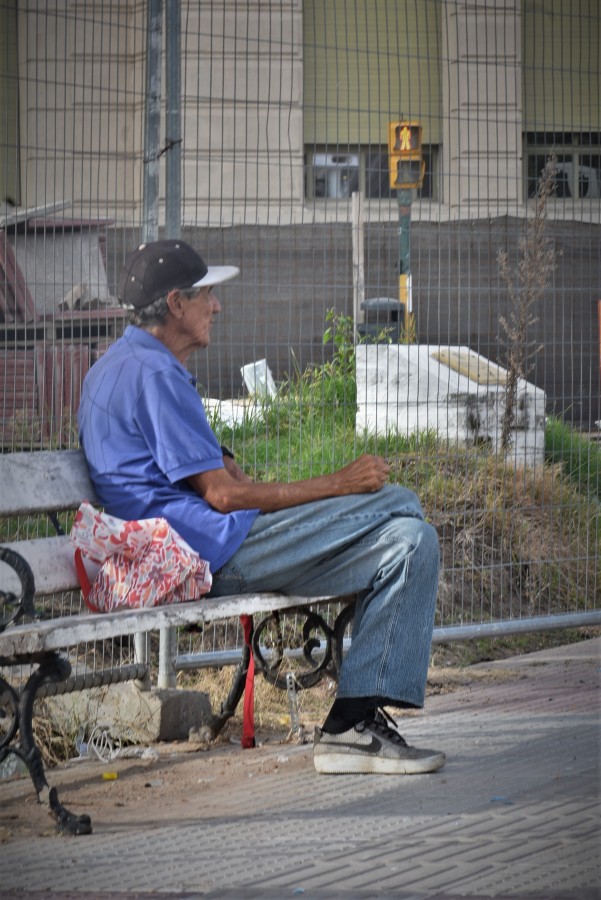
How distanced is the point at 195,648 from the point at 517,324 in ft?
9.13

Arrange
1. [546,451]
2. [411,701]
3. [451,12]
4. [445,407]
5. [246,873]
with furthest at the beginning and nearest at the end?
1. [451,12]
2. [546,451]
3. [445,407]
4. [411,701]
5. [246,873]

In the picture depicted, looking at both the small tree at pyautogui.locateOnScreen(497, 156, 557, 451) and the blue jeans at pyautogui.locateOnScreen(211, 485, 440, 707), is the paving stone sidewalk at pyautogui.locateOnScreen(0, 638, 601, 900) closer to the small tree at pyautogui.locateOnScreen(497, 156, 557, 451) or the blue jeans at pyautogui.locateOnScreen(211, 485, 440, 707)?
the blue jeans at pyautogui.locateOnScreen(211, 485, 440, 707)

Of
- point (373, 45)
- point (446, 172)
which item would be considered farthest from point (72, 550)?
point (373, 45)

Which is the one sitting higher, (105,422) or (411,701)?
(105,422)

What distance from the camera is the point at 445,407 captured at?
6.89m

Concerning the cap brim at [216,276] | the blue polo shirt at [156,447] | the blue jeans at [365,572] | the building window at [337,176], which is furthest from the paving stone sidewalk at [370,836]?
the building window at [337,176]

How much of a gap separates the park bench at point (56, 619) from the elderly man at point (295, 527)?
4.7 inches

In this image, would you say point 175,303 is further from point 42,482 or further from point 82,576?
point 82,576

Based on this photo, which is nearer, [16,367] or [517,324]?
[16,367]

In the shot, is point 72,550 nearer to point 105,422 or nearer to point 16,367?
point 105,422

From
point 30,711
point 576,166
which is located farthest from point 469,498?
point 576,166

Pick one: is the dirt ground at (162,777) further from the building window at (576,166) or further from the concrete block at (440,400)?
the building window at (576,166)

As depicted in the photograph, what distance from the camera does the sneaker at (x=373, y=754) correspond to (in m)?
4.46

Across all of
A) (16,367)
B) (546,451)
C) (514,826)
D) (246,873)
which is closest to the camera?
(246,873)
